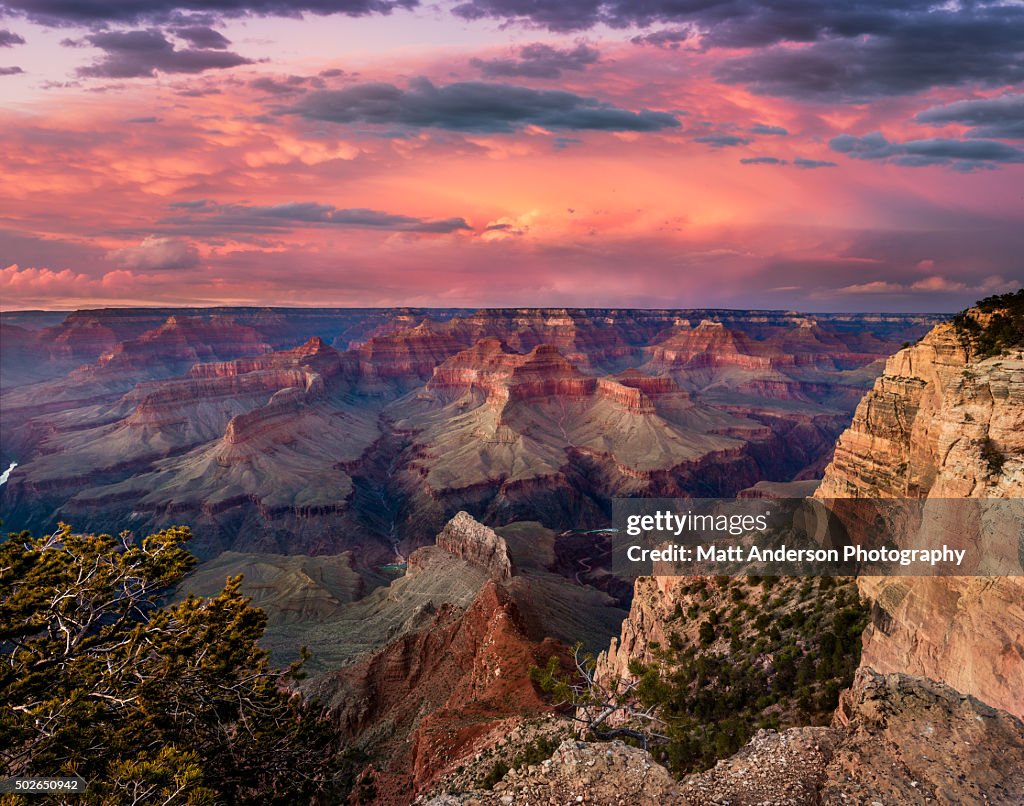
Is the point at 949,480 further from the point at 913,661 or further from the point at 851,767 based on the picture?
the point at 851,767

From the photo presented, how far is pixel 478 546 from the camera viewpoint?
315 ft

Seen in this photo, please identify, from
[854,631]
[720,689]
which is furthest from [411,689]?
[854,631]

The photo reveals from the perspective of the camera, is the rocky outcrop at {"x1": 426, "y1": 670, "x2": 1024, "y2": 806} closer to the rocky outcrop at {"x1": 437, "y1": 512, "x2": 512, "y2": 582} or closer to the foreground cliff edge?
the foreground cliff edge

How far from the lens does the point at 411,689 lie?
53.7 metres

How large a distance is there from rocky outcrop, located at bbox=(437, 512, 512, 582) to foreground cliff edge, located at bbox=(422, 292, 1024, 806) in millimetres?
47065

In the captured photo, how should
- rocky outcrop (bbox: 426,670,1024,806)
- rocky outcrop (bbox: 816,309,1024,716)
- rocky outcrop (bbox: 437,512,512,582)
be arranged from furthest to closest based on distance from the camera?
rocky outcrop (bbox: 437,512,512,582) → rocky outcrop (bbox: 816,309,1024,716) → rocky outcrop (bbox: 426,670,1024,806)

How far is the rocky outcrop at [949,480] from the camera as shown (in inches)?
908

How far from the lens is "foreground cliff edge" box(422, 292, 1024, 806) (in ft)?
51.2

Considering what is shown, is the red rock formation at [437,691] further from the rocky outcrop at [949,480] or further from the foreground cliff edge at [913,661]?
the rocky outcrop at [949,480]

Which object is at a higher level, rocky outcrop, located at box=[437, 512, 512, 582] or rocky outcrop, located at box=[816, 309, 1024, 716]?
rocky outcrop, located at box=[816, 309, 1024, 716]

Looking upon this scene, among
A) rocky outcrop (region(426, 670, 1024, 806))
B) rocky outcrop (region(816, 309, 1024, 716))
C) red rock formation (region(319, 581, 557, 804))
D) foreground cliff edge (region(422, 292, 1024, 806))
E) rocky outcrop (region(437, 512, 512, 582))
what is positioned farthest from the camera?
rocky outcrop (region(437, 512, 512, 582))

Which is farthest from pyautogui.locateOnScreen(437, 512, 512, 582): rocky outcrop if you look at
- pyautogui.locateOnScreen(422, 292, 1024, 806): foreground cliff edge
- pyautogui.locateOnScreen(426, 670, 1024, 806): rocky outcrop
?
pyautogui.locateOnScreen(426, 670, 1024, 806): rocky outcrop

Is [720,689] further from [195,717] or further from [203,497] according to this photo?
[203,497]

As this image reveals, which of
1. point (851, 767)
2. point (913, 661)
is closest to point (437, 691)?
point (913, 661)
